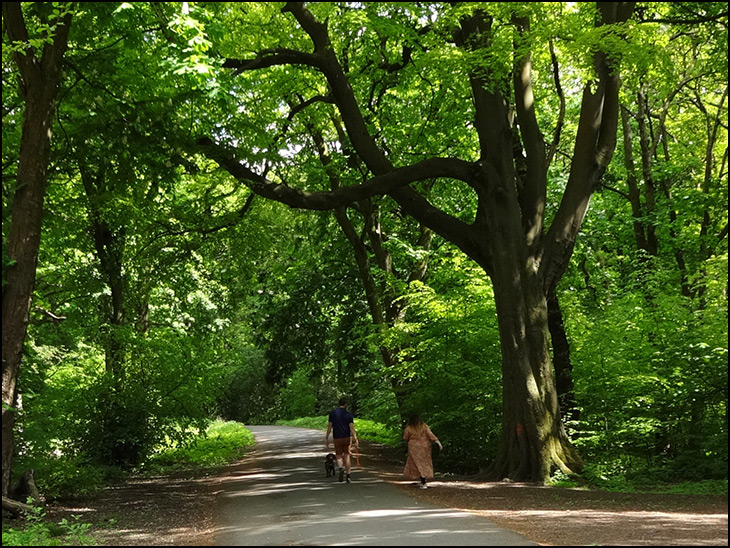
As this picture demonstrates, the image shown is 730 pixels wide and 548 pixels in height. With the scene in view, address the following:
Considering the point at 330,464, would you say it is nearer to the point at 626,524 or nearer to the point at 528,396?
the point at 528,396

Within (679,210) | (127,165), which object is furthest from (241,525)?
(679,210)

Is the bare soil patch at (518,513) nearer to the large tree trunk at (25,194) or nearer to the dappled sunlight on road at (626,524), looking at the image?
the dappled sunlight on road at (626,524)

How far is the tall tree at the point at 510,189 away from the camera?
1405cm

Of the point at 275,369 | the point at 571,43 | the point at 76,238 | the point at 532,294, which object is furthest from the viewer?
the point at 275,369

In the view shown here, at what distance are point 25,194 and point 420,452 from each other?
28.7ft

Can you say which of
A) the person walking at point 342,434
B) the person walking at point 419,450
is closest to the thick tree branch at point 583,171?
the person walking at point 419,450

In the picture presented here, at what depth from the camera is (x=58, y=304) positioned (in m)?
21.1

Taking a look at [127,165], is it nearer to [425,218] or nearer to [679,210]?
[425,218]

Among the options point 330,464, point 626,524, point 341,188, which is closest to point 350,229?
point 341,188

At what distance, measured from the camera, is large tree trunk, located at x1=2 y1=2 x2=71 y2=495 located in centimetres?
1171

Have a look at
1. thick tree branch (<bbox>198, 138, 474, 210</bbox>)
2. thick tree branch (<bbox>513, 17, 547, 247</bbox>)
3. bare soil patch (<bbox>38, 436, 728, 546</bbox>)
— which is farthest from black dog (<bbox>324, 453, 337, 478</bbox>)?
thick tree branch (<bbox>513, 17, 547, 247</bbox>)

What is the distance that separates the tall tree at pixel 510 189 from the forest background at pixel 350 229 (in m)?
0.31

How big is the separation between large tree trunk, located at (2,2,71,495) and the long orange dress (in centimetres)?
723

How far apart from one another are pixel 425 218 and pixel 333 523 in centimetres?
748
